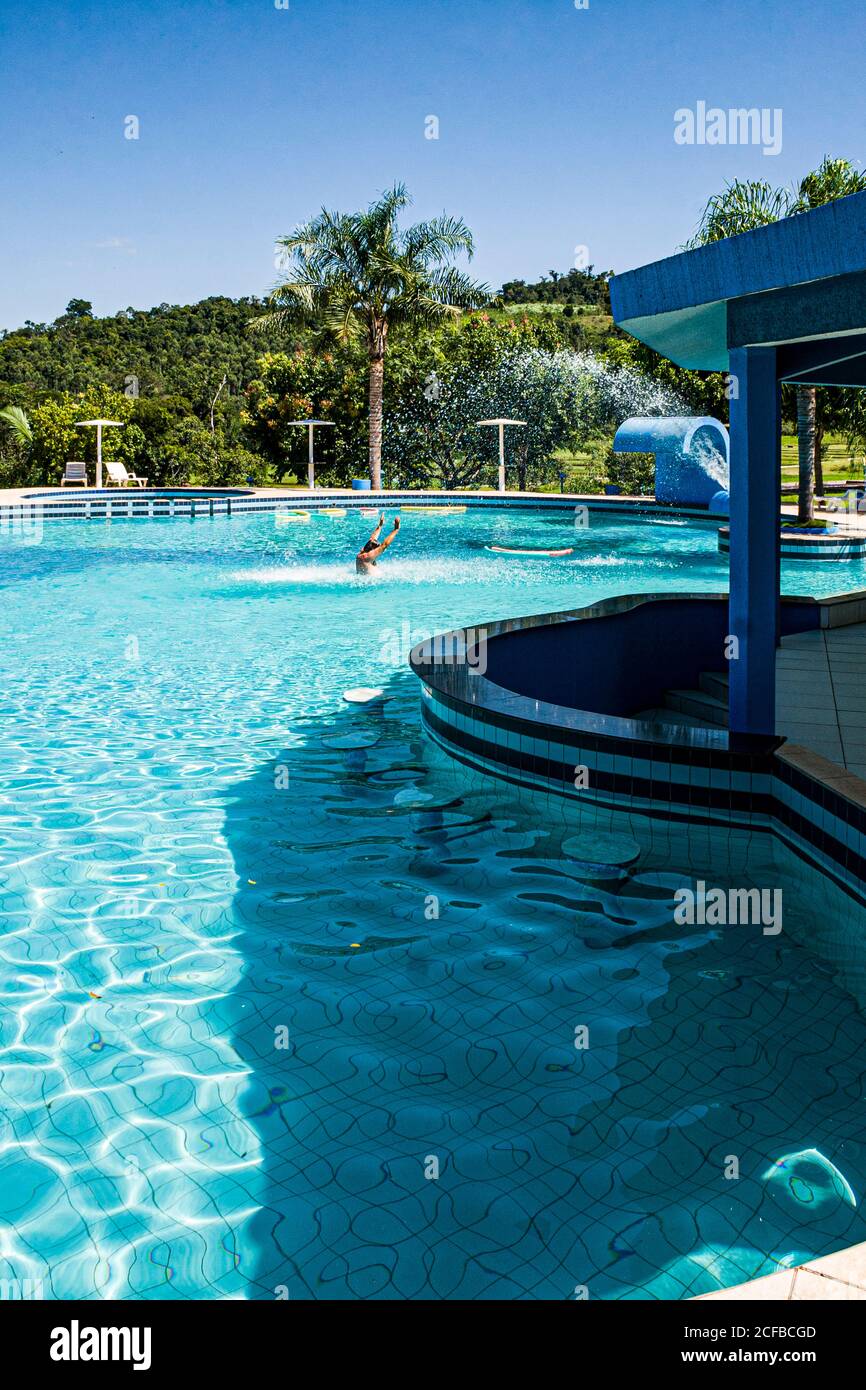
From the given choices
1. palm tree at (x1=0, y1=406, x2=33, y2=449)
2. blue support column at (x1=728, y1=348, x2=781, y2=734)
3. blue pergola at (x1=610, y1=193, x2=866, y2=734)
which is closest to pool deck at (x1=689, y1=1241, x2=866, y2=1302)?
blue pergola at (x1=610, y1=193, x2=866, y2=734)

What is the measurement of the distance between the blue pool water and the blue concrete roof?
2.37 m

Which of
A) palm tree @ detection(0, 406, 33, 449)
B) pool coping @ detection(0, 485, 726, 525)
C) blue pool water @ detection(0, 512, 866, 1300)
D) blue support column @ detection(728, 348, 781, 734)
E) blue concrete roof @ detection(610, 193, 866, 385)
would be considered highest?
palm tree @ detection(0, 406, 33, 449)

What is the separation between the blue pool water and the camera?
2898 millimetres

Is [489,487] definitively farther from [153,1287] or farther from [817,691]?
[153,1287]

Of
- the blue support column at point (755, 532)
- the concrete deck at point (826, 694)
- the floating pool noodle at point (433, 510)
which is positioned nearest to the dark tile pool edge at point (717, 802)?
the concrete deck at point (826, 694)

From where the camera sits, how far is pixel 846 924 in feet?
14.8

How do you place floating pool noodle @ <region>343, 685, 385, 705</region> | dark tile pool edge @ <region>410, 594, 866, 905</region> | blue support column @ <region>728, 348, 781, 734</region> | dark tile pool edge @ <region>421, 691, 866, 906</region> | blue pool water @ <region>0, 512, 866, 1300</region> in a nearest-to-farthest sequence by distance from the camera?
blue pool water @ <region>0, 512, 866, 1300</region>
dark tile pool edge @ <region>421, 691, 866, 906</region>
dark tile pool edge @ <region>410, 594, 866, 905</region>
blue support column @ <region>728, 348, 781, 734</region>
floating pool noodle @ <region>343, 685, 385, 705</region>

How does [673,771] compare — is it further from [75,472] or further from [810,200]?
[75,472]

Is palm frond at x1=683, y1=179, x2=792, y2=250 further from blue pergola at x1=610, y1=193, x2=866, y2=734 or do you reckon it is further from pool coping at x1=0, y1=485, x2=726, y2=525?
blue pergola at x1=610, y1=193, x2=866, y2=734

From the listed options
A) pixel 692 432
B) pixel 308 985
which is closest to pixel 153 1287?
pixel 308 985

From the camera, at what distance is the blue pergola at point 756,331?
388 cm

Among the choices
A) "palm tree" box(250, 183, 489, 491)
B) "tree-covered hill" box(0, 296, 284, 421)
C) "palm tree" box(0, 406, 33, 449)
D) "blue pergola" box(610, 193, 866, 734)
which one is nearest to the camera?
"blue pergola" box(610, 193, 866, 734)

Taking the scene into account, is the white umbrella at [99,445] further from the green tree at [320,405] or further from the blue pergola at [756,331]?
the blue pergola at [756,331]
